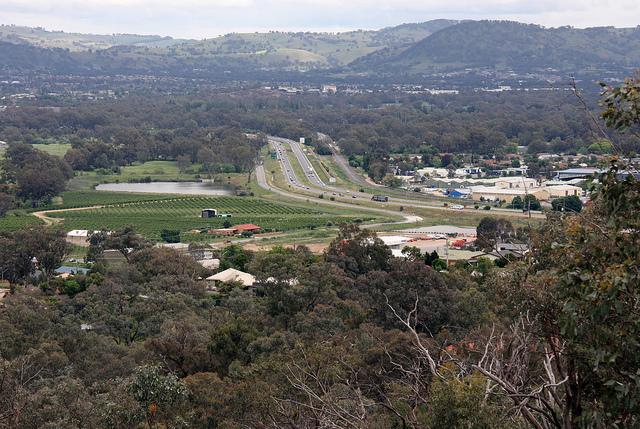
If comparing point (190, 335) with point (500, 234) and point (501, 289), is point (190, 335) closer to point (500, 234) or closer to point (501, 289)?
point (501, 289)

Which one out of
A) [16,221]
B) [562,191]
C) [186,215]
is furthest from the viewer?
[562,191]

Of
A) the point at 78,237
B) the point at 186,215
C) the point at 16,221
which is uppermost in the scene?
the point at 16,221

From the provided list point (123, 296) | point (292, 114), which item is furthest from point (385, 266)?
point (292, 114)

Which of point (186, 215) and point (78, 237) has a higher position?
point (78, 237)

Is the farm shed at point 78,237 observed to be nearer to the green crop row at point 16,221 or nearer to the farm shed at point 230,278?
the green crop row at point 16,221

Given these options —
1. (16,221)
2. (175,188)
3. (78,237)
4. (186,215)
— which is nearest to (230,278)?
(78,237)

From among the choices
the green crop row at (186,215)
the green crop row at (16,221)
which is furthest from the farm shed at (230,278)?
the green crop row at (16,221)

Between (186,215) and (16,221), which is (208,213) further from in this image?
(16,221)

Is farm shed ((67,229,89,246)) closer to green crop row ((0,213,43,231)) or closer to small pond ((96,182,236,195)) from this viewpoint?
green crop row ((0,213,43,231))

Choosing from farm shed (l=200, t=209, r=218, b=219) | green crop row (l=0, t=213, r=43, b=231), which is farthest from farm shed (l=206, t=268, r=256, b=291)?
farm shed (l=200, t=209, r=218, b=219)
